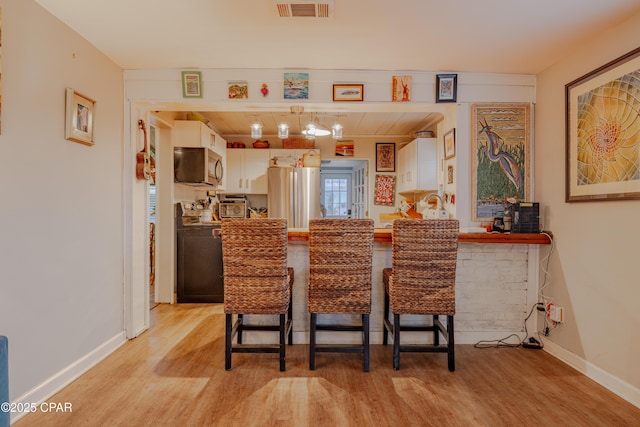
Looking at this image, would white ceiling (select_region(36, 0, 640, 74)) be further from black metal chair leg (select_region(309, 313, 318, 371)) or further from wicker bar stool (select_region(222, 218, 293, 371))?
black metal chair leg (select_region(309, 313, 318, 371))

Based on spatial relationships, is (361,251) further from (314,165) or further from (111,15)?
(314,165)

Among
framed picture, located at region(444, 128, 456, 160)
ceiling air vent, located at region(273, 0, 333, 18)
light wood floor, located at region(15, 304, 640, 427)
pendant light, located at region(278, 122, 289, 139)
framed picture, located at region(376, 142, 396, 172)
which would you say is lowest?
light wood floor, located at region(15, 304, 640, 427)

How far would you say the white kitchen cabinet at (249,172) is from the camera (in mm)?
5504

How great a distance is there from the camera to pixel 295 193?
5250 mm

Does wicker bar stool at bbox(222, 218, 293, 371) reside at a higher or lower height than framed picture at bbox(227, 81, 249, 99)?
lower

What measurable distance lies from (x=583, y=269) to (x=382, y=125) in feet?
10.7

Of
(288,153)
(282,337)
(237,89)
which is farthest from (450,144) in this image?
(288,153)

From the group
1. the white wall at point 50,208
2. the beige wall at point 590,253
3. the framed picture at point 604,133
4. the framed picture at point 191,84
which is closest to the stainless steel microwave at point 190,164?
the framed picture at point 191,84

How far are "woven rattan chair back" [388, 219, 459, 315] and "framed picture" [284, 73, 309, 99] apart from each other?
1459 mm

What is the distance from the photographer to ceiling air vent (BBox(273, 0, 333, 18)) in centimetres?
200

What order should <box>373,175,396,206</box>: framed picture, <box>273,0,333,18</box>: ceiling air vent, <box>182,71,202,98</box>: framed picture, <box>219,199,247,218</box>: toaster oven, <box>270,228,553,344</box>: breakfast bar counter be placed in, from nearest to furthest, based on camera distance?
1. <box>273,0,333,18</box>: ceiling air vent
2. <box>270,228,553,344</box>: breakfast bar counter
3. <box>182,71,202,98</box>: framed picture
4. <box>219,199,247,218</box>: toaster oven
5. <box>373,175,396,206</box>: framed picture

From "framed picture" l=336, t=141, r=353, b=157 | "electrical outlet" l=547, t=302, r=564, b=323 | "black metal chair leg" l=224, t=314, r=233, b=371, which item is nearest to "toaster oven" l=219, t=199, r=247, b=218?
"framed picture" l=336, t=141, r=353, b=157

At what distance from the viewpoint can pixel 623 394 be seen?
82.7 inches

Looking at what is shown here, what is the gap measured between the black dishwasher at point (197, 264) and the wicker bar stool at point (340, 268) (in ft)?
6.98
